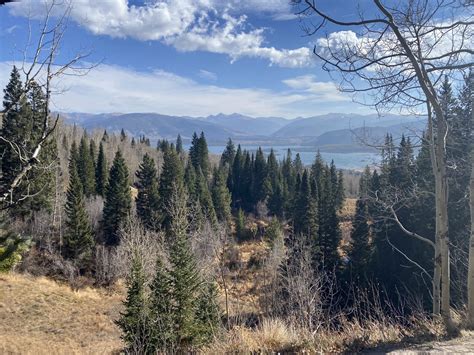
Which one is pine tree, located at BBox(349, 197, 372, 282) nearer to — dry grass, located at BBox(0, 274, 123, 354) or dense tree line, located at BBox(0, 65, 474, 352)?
dense tree line, located at BBox(0, 65, 474, 352)

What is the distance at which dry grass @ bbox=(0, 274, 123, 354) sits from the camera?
1311 cm

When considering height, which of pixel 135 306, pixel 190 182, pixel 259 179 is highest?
pixel 190 182

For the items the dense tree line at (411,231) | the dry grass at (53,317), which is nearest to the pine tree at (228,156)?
the dense tree line at (411,231)

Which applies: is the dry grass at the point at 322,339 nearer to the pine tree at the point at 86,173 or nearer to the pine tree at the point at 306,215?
the pine tree at the point at 306,215

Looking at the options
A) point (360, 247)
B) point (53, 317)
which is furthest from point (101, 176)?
point (360, 247)

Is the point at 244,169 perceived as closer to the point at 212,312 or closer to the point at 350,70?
the point at 212,312

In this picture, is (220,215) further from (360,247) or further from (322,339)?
(322,339)

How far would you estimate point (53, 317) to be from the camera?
17.7 meters

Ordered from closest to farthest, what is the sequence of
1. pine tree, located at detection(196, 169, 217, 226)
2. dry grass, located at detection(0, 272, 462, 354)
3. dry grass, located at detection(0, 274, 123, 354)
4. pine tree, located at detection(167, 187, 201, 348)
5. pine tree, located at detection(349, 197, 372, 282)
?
dry grass, located at detection(0, 272, 462, 354) < pine tree, located at detection(167, 187, 201, 348) < dry grass, located at detection(0, 274, 123, 354) < pine tree, located at detection(349, 197, 372, 282) < pine tree, located at detection(196, 169, 217, 226)

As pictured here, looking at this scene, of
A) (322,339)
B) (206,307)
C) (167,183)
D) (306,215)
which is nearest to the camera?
(322,339)

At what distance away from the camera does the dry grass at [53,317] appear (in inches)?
516

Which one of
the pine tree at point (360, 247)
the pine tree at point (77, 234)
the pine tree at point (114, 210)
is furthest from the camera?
the pine tree at point (114, 210)

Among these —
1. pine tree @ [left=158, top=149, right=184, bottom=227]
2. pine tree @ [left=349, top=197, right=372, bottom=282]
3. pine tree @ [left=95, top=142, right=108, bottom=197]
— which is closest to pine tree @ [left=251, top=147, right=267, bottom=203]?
pine tree @ [left=158, top=149, right=184, bottom=227]

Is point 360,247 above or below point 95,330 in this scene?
above
